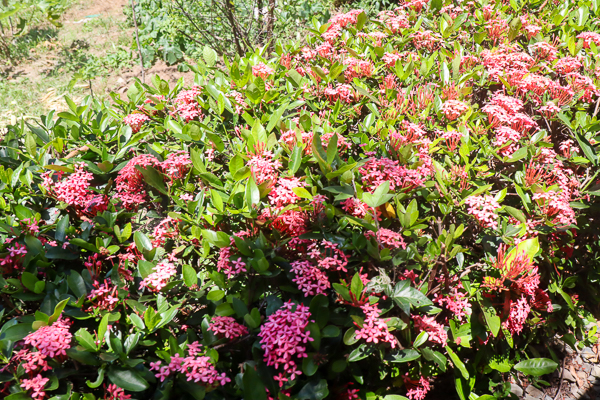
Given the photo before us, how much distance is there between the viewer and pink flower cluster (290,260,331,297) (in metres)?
1.67

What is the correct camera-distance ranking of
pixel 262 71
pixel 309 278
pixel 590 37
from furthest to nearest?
1. pixel 590 37
2. pixel 262 71
3. pixel 309 278

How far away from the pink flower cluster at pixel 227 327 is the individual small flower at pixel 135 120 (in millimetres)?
1314

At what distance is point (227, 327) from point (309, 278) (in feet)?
1.20

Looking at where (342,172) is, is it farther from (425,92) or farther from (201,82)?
(201,82)

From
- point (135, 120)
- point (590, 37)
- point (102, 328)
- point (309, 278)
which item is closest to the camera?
point (102, 328)

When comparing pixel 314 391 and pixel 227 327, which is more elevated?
pixel 227 327

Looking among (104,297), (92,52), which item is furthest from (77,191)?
(92,52)

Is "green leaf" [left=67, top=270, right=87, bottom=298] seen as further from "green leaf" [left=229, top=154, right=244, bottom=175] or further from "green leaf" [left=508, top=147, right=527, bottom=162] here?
"green leaf" [left=508, top=147, right=527, bottom=162]

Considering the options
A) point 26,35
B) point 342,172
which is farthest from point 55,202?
point 26,35

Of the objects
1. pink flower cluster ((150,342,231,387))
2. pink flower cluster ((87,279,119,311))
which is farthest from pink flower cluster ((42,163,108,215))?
pink flower cluster ((150,342,231,387))

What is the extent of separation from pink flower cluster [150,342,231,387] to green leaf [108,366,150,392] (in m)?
0.06

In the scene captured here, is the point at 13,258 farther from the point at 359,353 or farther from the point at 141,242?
the point at 359,353

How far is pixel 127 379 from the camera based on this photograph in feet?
5.08

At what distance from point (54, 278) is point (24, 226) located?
0.27 m
